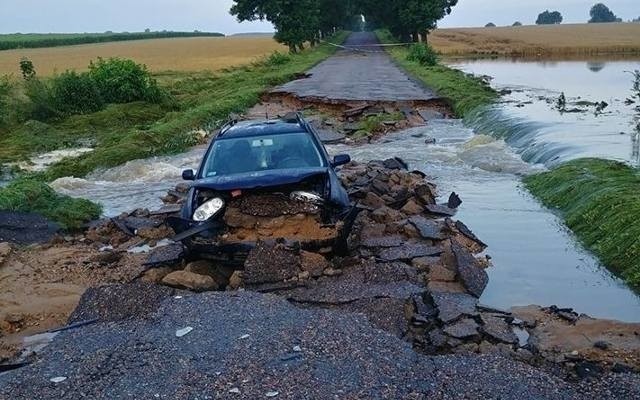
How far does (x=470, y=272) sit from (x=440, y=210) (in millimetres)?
4370

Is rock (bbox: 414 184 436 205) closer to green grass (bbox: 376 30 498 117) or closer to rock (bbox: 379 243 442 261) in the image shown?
rock (bbox: 379 243 442 261)

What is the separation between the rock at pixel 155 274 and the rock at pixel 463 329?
411 centimetres

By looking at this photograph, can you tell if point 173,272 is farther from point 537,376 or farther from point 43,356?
point 537,376

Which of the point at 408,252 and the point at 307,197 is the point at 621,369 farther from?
the point at 307,197

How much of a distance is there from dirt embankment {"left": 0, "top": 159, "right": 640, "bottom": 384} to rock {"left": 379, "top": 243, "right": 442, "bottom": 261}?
15 mm

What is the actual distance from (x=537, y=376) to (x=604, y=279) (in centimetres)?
425

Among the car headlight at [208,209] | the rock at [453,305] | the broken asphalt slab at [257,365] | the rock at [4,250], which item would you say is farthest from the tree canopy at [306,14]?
the broken asphalt slab at [257,365]

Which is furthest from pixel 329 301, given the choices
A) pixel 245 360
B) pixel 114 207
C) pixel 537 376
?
pixel 114 207

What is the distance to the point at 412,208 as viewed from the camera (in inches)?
538

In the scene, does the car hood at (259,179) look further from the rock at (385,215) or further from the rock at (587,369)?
the rock at (587,369)

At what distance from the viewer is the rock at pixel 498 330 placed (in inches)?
296

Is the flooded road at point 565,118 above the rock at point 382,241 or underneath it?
above

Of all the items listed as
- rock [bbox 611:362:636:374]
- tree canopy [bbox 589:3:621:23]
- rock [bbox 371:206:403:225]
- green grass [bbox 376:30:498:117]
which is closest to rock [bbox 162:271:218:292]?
rock [bbox 371:206:403:225]

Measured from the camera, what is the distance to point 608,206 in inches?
487
